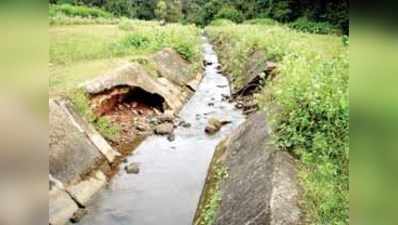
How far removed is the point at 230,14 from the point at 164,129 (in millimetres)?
1580

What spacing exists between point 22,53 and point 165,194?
368cm

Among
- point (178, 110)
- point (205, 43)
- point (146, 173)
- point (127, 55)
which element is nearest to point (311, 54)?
point (146, 173)

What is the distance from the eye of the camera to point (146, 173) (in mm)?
4777

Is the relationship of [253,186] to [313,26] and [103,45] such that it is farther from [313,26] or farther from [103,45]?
[103,45]

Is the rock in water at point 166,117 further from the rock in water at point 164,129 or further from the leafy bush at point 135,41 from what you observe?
the leafy bush at point 135,41

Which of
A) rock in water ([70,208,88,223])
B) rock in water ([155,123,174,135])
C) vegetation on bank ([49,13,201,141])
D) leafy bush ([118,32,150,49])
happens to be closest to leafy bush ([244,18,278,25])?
rock in water ([155,123,174,135])

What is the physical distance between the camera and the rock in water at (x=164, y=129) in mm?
5956

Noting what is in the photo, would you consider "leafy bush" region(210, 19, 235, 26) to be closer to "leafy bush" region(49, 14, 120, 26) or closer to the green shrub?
"leafy bush" region(49, 14, 120, 26)

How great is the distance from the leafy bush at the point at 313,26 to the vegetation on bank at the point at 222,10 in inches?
1.1

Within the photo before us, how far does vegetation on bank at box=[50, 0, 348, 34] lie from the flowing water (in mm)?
1325

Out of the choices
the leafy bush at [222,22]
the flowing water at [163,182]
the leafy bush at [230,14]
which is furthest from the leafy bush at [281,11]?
the flowing water at [163,182]

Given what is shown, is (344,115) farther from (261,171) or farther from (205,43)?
(205,43)

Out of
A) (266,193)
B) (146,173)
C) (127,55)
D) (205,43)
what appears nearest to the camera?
(266,193)

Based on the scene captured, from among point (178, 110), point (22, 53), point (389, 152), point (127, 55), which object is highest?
point (22, 53)
